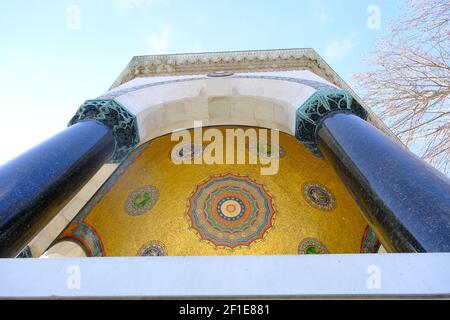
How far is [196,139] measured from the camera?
20.8 feet

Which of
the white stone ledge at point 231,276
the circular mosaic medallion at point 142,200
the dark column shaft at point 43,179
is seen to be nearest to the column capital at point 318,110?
the dark column shaft at point 43,179

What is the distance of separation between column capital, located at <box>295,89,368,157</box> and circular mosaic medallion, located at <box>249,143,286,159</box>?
2.25 meters

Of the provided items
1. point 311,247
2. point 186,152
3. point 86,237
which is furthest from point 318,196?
point 86,237

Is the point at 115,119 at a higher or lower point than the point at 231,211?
lower

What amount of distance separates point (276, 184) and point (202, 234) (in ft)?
5.47

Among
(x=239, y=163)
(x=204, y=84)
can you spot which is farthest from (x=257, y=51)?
(x=239, y=163)

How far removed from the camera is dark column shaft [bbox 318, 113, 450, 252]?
6.53 ft

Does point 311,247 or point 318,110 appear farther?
point 311,247

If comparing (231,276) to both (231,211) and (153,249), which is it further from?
(231,211)

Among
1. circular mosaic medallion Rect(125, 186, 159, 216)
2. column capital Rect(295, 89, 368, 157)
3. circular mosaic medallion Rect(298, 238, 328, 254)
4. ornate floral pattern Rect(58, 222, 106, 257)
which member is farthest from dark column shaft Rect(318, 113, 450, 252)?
ornate floral pattern Rect(58, 222, 106, 257)

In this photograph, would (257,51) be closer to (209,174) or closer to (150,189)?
(209,174)

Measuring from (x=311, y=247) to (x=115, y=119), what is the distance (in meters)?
4.10

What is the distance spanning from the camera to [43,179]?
2.79 meters
